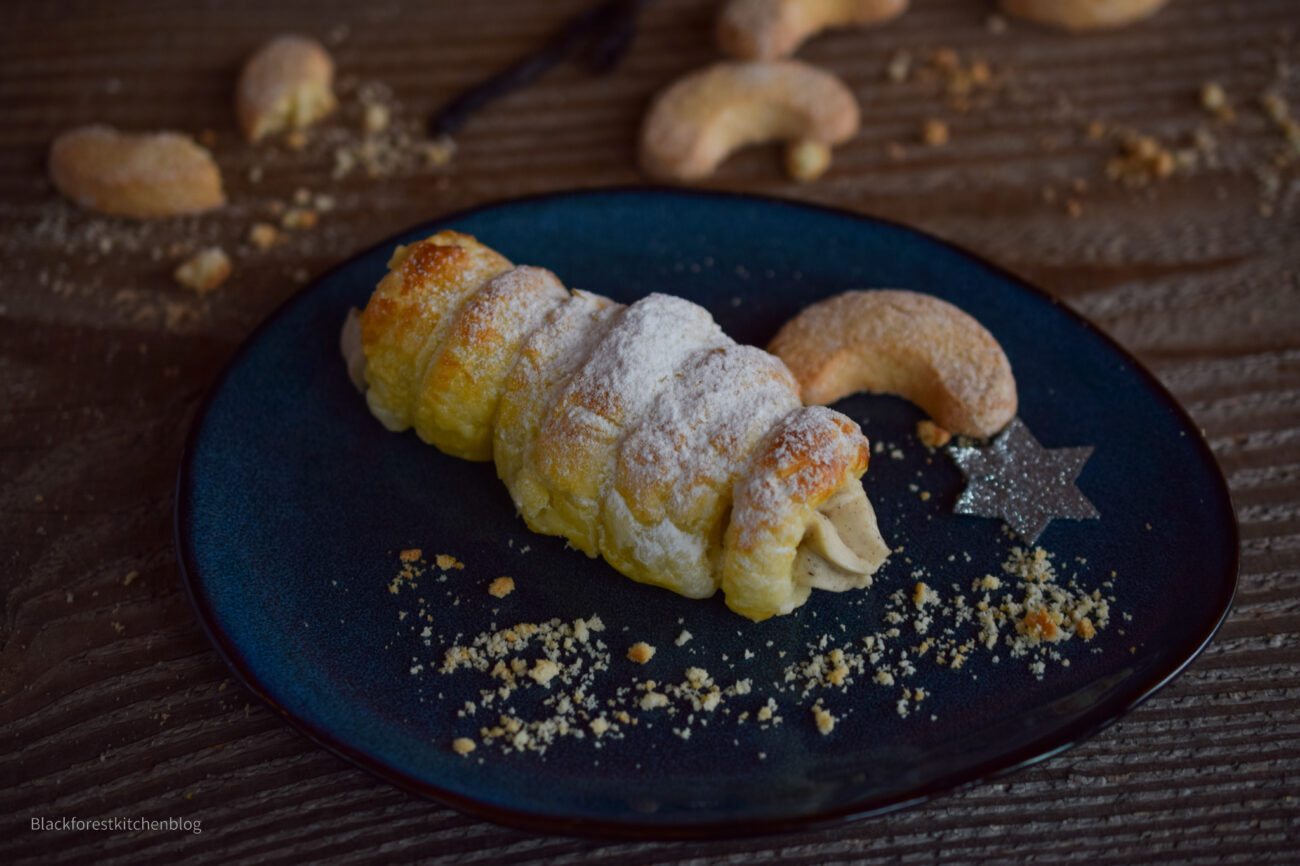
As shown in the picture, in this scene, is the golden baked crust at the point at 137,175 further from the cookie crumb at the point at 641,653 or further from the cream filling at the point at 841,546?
the cream filling at the point at 841,546

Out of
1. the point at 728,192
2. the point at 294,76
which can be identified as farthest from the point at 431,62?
the point at 728,192

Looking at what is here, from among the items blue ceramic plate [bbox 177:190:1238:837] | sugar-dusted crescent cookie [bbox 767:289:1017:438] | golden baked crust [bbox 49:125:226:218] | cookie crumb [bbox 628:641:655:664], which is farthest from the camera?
golden baked crust [bbox 49:125:226:218]

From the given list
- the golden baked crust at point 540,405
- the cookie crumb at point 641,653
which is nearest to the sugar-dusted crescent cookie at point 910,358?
the golden baked crust at point 540,405

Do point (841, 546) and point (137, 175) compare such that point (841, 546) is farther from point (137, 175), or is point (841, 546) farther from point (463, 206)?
point (137, 175)

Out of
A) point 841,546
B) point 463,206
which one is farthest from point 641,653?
point 463,206

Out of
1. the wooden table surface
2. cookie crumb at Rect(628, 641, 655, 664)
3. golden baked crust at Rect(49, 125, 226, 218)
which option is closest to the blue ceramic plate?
cookie crumb at Rect(628, 641, 655, 664)

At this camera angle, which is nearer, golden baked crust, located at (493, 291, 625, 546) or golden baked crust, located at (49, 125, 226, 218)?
golden baked crust, located at (493, 291, 625, 546)

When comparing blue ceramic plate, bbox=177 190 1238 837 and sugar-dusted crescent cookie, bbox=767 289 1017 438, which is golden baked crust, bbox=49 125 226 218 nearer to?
blue ceramic plate, bbox=177 190 1238 837

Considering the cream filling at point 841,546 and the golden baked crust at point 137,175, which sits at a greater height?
the golden baked crust at point 137,175
